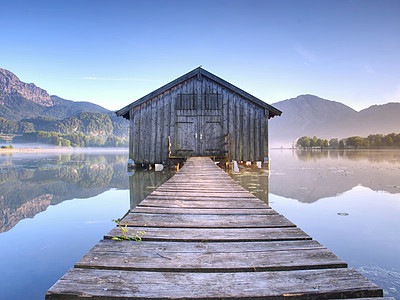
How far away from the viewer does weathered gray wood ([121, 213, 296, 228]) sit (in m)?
2.44

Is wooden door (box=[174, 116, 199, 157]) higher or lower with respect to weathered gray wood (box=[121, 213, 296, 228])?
higher

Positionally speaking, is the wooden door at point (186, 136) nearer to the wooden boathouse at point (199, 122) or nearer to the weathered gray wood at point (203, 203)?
the wooden boathouse at point (199, 122)

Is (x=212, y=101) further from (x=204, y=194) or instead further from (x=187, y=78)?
(x=204, y=194)

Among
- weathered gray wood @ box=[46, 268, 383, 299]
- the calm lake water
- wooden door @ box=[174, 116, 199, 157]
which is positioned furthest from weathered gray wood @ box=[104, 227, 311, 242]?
wooden door @ box=[174, 116, 199, 157]

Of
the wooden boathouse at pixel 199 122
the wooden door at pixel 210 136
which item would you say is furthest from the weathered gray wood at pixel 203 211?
the wooden door at pixel 210 136

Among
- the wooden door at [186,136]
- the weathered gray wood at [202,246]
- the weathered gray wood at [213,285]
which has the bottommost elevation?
the weathered gray wood at [202,246]

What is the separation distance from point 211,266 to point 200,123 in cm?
1215

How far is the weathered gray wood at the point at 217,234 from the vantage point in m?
2.05

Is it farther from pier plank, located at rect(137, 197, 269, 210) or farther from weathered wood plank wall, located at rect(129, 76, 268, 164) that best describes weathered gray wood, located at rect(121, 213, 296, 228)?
weathered wood plank wall, located at rect(129, 76, 268, 164)

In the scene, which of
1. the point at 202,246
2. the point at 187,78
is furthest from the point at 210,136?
the point at 202,246

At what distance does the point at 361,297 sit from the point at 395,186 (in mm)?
10158

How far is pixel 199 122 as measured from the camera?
13445 mm

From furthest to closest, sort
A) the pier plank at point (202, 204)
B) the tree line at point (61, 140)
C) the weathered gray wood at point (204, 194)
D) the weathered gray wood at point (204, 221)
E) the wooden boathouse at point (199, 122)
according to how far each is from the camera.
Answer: the tree line at point (61, 140), the wooden boathouse at point (199, 122), the weathered gray wood at point (204, 194), the pier plank at point (202, 204), the weathered gray wood at point (204, 221)

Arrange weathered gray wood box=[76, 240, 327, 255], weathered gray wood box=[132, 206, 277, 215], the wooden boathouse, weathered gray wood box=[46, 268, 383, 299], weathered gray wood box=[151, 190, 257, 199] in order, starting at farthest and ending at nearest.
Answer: the wooden boathouse < weathered gray wood box=[151, 190, 257, 199] < weathered gray wood box=[132, 206, 277, 215] < weathered gray wood box=[76, 240, 327, 255] < weathered gray wood box=[46, 268, 383, 299]
